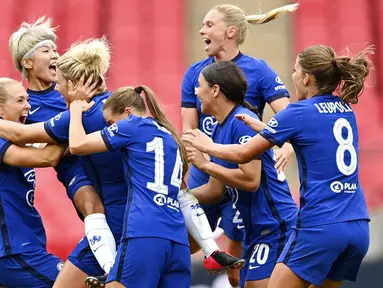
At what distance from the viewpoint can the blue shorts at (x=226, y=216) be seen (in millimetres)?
6727

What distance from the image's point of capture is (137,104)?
5.57 metres

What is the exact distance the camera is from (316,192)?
5520 millimetres

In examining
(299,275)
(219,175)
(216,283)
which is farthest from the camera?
(216,283)

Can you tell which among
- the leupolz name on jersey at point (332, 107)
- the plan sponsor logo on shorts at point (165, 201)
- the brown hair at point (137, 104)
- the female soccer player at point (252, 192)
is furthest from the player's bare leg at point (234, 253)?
the leupolz name on jersey at point (332, 107)

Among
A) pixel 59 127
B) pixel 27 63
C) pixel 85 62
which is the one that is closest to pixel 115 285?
pixel 59 127

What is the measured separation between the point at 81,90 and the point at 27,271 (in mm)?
1099

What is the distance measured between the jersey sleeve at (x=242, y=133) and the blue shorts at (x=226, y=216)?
0.83 metres

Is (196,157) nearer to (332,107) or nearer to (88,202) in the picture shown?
(88,202)

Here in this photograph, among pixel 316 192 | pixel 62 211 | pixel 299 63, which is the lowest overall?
pixel 62 211

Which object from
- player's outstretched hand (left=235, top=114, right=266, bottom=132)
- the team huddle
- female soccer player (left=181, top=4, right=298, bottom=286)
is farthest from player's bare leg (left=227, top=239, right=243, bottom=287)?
player's outstretched hand (left=235, top=114, right=266, bottom=132)

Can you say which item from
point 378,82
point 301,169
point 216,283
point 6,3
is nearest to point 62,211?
point 216,283

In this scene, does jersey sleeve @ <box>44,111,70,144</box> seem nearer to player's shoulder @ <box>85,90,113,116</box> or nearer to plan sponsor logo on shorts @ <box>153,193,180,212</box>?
player's shoulder @ <box>85,90,113,116</box>

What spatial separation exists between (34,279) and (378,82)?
16.3 feet

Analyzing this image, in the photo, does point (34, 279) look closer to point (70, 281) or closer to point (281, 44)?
point (70, 281)
